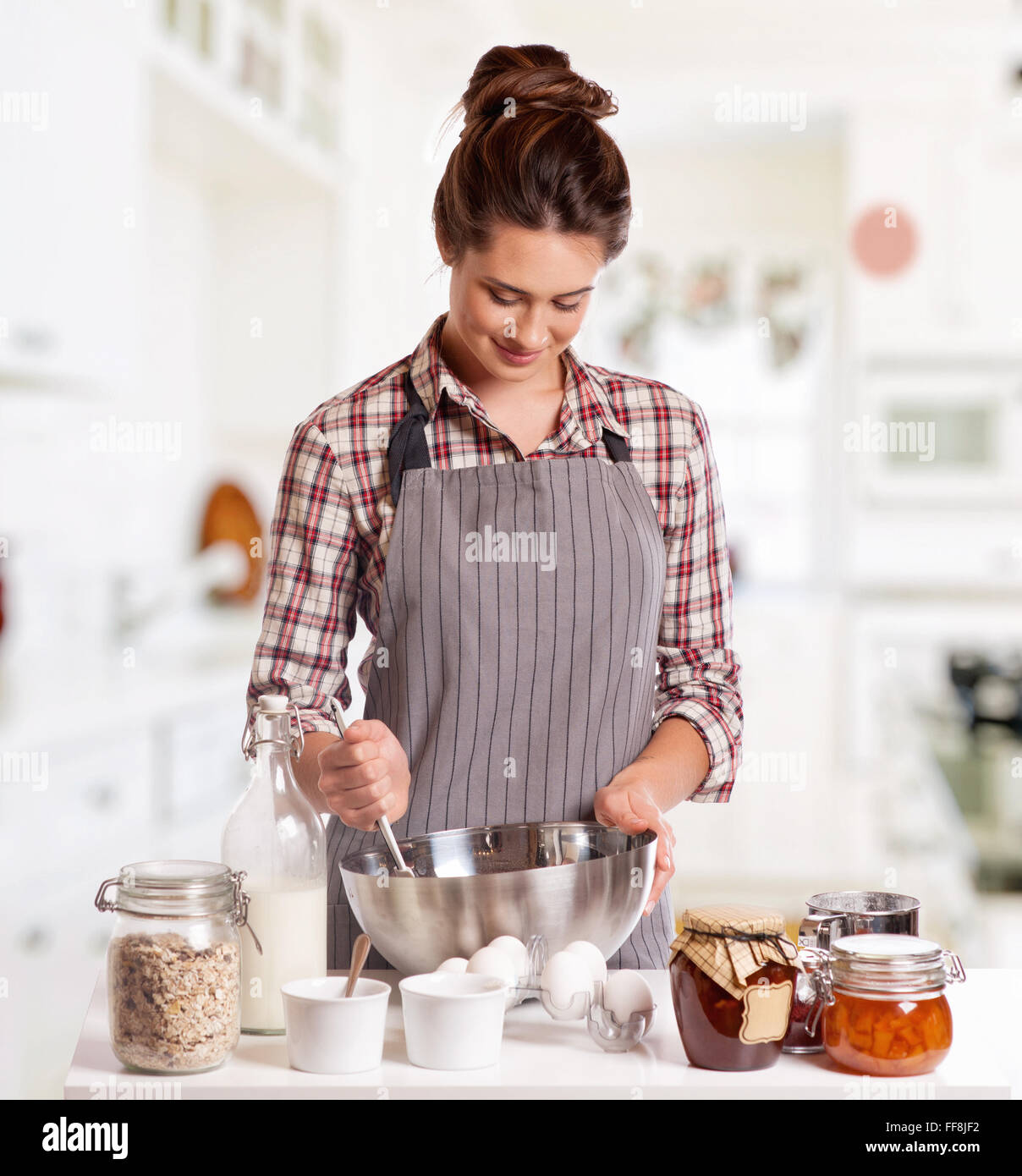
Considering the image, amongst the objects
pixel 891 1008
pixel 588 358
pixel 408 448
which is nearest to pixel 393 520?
pixel 408 448

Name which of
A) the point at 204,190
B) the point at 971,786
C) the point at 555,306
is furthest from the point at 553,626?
the point at 204,190

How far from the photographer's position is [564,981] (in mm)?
955

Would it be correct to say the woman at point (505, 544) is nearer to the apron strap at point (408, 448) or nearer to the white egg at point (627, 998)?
the apron strap at point (408, 448)

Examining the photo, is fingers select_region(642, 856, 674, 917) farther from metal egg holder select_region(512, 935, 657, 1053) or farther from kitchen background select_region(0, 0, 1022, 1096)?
kitchen background select_region(0, 0, 1022, 1096)

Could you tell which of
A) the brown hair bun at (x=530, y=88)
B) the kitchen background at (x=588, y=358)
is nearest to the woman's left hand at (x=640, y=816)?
the brown hair bun at (x=530, y=88)

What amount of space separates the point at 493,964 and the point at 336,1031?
4.9 inches

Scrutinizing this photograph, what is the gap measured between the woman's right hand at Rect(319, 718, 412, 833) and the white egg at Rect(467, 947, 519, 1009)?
140 millimetres

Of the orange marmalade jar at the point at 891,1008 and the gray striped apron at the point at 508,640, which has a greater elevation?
the gray striped apron at the point at 508,640

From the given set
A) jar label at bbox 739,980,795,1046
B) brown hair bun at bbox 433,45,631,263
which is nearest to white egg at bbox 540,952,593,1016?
jar label at bbox 739,980,795,1046

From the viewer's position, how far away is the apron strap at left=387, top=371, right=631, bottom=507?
1352 mm

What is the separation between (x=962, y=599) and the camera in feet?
17.0

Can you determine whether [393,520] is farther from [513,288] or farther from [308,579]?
[513,288]

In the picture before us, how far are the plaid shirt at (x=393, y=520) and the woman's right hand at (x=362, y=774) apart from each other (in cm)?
22

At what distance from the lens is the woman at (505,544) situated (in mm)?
1297
